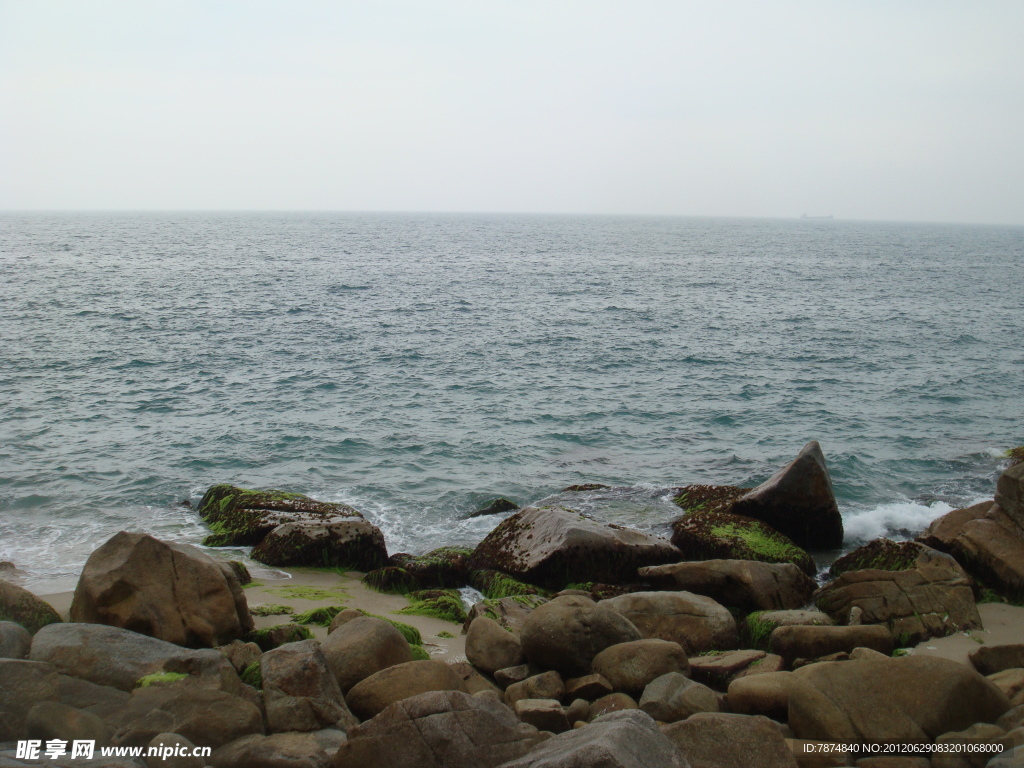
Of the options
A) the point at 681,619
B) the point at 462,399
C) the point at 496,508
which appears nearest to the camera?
the point at 681,619

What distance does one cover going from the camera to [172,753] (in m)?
5.27

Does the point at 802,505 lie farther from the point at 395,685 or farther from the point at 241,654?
the point at 241,654

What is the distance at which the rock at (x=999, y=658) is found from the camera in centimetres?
767

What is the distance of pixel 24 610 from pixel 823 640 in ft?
29.1

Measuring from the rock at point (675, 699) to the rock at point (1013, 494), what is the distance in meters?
7.61


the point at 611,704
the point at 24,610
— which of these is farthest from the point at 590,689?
the point at 24,610

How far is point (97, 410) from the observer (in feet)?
69.1

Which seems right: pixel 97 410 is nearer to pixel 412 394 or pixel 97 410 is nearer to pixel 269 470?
pixel 269 470

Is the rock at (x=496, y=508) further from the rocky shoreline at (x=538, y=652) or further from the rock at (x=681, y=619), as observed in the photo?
the rock at (x=681, y=619)

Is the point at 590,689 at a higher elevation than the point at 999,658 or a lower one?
lower

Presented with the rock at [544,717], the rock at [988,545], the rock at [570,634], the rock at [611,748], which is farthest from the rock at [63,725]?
the rock at [988,545]

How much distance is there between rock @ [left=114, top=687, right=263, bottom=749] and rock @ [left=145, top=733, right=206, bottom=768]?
14cm

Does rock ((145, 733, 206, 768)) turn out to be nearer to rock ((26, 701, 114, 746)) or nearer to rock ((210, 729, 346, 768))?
rock ((210, 729, 346, 768))

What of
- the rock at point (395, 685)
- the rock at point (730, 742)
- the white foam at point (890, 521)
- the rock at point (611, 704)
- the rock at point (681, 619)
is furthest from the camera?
the white foam at point (890, 521)
